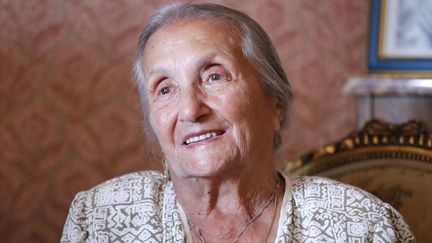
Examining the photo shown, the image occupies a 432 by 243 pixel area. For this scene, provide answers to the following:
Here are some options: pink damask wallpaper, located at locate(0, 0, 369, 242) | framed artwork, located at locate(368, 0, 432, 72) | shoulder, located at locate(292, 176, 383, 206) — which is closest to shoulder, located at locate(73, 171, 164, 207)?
shoulder, located at locate(292, 176, 383, 206)

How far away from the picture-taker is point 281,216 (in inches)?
53.6

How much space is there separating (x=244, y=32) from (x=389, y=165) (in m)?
0.57

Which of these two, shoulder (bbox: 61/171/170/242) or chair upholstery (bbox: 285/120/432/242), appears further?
chair upholstery (bbox: 285/120/432/242)

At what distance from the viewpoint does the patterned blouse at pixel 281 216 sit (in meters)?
1.31

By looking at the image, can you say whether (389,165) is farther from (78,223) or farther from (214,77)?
(78,223)

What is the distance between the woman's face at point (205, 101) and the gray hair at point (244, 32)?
2cm

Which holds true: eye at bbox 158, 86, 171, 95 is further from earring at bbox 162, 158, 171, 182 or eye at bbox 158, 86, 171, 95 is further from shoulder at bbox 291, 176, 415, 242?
shoulder at bbox 291, 176, 415, 242

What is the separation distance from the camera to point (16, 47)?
230 centimetres

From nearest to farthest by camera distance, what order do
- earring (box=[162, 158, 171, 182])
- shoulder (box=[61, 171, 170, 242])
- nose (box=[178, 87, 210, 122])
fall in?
nose (box=[178, 87, 210, 122]), shoulder (box=[61, 171, 170, 242]), earring (box=[162, 158, 171, 182])

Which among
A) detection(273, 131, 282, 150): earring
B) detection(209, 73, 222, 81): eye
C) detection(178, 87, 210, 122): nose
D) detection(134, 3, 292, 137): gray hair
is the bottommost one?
detection(273, 131, 282, 150): earring

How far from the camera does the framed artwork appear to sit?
7.31ft

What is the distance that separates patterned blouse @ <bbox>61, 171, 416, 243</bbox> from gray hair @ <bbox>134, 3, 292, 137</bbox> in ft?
0.82

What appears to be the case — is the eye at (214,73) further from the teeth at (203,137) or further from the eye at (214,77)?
the teeth at (203,137)

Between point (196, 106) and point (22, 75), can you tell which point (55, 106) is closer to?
point (22, 75)
